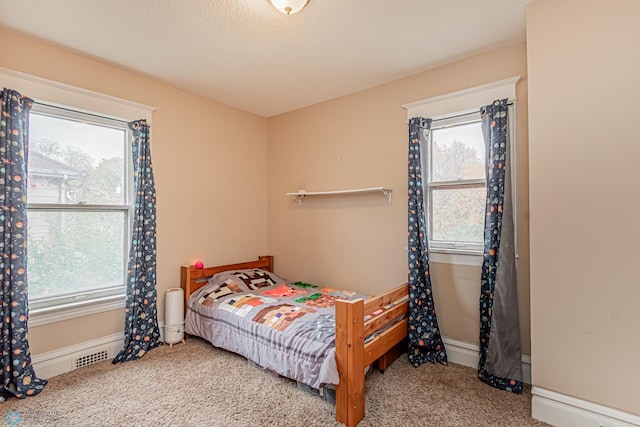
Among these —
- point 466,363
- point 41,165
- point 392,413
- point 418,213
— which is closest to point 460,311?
point 466,363

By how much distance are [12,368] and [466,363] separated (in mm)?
3359

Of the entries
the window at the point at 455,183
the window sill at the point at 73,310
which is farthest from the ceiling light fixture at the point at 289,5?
the window sill at the point at 73,310

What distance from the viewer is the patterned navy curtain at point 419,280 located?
8.65 ft

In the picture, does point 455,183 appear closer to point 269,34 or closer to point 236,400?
point 269,34

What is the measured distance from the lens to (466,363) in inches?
103

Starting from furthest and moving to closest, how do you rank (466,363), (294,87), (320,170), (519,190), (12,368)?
(320,170) < (294,87) < (466,363) < (519,190) < (12,368)

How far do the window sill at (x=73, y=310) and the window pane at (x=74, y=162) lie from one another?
84 centimetres

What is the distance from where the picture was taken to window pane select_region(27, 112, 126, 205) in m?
2.46

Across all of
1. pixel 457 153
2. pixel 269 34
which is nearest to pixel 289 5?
pixel 269 34

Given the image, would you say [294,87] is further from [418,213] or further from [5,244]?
[5,244]

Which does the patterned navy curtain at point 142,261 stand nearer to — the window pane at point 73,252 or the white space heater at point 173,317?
the white space heater at point 173,317

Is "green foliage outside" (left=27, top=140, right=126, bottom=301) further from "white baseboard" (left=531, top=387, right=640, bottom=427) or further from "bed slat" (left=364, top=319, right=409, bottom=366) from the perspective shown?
"white baseboard" (left=531, top=387, right=640, bottom=427)

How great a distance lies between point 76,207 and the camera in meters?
2.64

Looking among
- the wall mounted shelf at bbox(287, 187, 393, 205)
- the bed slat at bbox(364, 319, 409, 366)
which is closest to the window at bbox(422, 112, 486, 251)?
the wall mounted shelf at bbox(287, 187, 393, 205)
